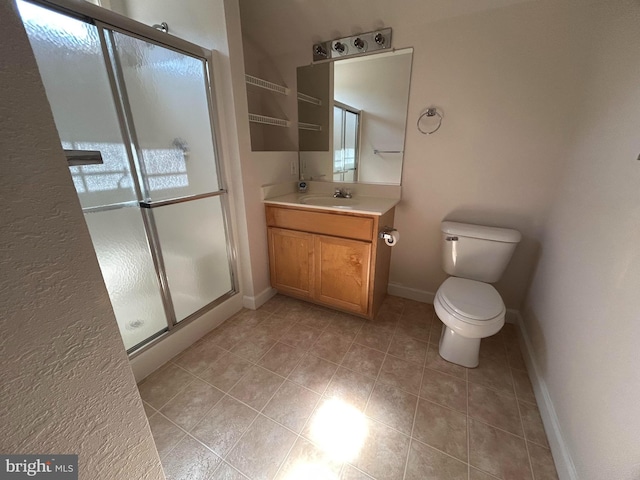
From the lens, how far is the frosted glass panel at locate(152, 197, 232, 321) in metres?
1.60

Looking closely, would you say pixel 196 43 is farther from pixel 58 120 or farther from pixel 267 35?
pixel 58 120

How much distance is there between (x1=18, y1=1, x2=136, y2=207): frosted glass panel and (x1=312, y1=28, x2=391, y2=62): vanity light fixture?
1.41 metres

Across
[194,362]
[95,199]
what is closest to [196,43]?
[95,199]

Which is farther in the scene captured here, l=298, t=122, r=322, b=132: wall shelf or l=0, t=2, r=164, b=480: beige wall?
→ l=298, t=122, r=322, b=132: wall shelf

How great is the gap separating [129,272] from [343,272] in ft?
4.28

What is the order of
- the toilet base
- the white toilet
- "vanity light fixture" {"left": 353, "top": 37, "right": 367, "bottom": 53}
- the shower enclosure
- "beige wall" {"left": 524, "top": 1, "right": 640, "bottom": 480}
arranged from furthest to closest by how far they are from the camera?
"vanity light fixture" {"left": 353, "top": 37, "right": 367, "bottom": 53}, the toilet base, the white toilet, the shower enclosure, "beige wall" {"left": 524, "top": 1, "right": 640, "bottom": 480}

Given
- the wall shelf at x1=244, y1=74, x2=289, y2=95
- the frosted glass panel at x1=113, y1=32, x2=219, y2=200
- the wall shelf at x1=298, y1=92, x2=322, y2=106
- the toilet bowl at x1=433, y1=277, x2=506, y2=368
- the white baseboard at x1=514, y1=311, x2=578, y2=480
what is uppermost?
the wall shelf at x1=244, y1=74, x2=289, y2=95

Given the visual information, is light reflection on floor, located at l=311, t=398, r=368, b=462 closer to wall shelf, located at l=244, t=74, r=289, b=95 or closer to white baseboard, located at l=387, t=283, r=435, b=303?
white baseboard, located at l=387, t=283, r=435, b=303

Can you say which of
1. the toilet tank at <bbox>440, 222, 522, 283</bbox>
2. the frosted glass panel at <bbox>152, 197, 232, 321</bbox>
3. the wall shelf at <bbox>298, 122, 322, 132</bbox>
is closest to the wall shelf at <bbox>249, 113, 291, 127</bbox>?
the wall shelf at <bbox>298, 122, 322, 132</bbox>

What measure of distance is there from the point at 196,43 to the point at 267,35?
2.25 ft

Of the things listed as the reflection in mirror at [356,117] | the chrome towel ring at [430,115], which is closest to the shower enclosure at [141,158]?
the reflection in mirror at [356,117]

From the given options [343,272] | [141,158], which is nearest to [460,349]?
[343,272]

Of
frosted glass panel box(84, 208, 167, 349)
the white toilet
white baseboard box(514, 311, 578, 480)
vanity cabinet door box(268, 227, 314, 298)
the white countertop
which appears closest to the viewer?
white baseboard box(514, 311, 578, 480)

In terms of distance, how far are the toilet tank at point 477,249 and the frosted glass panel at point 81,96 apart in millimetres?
1970
